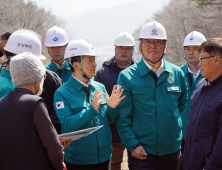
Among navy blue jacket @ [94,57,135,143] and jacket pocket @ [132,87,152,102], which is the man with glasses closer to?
jacket pocket @ [132,87,152,102]

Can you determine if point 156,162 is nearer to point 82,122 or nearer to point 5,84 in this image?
point 82,122

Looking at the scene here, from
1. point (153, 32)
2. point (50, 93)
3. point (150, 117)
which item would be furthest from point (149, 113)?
point (50, 93)

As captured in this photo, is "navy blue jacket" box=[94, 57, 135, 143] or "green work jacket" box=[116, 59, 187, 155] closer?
"green work jacket" box=[116, 59, 187, 155]

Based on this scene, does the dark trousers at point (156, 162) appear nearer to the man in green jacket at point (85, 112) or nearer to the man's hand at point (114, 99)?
the man in green jacket at point (85, 112)

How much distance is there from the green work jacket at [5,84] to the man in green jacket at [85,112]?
1.91 ft

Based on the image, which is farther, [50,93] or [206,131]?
[50,93]

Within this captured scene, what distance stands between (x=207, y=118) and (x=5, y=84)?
7.17 feet

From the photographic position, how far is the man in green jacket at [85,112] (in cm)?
340

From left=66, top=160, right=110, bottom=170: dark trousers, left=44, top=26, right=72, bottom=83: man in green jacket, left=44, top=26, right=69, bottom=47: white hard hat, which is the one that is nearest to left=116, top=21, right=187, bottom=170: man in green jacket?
left=66, top=160, right=110, bottom=170: dark trousers

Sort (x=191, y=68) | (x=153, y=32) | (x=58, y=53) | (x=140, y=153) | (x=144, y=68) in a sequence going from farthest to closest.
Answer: (x=191, y=68), (x=58, y=53), (x=153, y=32), (x=144, y=68), (x=140, y=153)

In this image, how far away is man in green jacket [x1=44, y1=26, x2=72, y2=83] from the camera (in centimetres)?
502

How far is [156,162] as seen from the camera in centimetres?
374

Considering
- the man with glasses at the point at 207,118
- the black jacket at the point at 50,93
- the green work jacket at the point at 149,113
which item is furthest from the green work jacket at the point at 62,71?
the man with glasses at the point at 207,118

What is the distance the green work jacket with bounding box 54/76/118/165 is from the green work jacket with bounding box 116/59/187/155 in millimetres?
237
